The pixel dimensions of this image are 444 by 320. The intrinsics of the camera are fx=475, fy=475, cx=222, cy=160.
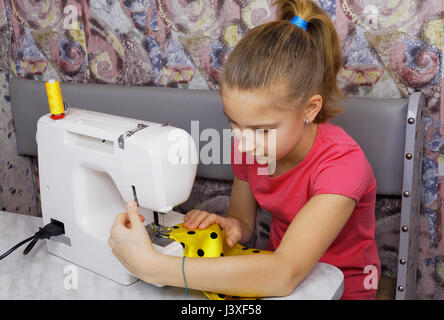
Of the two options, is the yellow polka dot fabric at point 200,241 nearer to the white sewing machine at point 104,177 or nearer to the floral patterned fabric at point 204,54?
the white sewing machine at point 104,177

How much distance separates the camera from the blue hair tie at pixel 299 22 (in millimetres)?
947

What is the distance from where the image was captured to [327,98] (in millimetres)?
1019

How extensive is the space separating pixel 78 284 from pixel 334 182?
1.71ft

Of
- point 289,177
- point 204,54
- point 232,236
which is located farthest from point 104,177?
point 204,54

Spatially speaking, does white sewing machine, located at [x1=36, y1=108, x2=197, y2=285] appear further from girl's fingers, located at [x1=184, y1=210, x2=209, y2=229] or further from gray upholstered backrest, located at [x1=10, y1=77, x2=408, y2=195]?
gray upholstered backrest, located at [x1=10, y1=77, x2=408, y2=195]

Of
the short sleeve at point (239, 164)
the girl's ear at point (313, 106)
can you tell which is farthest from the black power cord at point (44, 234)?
the girl's ear at point (313, 106)

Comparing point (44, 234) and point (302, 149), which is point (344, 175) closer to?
point (302, 149)

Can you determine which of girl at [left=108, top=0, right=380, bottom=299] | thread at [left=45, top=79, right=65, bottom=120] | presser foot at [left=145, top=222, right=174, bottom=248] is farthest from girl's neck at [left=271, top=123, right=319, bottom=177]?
thread at [left=45, top=79, right=65, bottom=120]

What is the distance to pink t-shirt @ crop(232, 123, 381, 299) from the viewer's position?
3.16ft

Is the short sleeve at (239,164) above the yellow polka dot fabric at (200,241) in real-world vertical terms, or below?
above

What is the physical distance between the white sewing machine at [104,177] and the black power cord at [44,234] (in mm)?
14

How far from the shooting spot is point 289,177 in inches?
42.1

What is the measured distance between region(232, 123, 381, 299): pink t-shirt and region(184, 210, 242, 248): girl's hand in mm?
146
